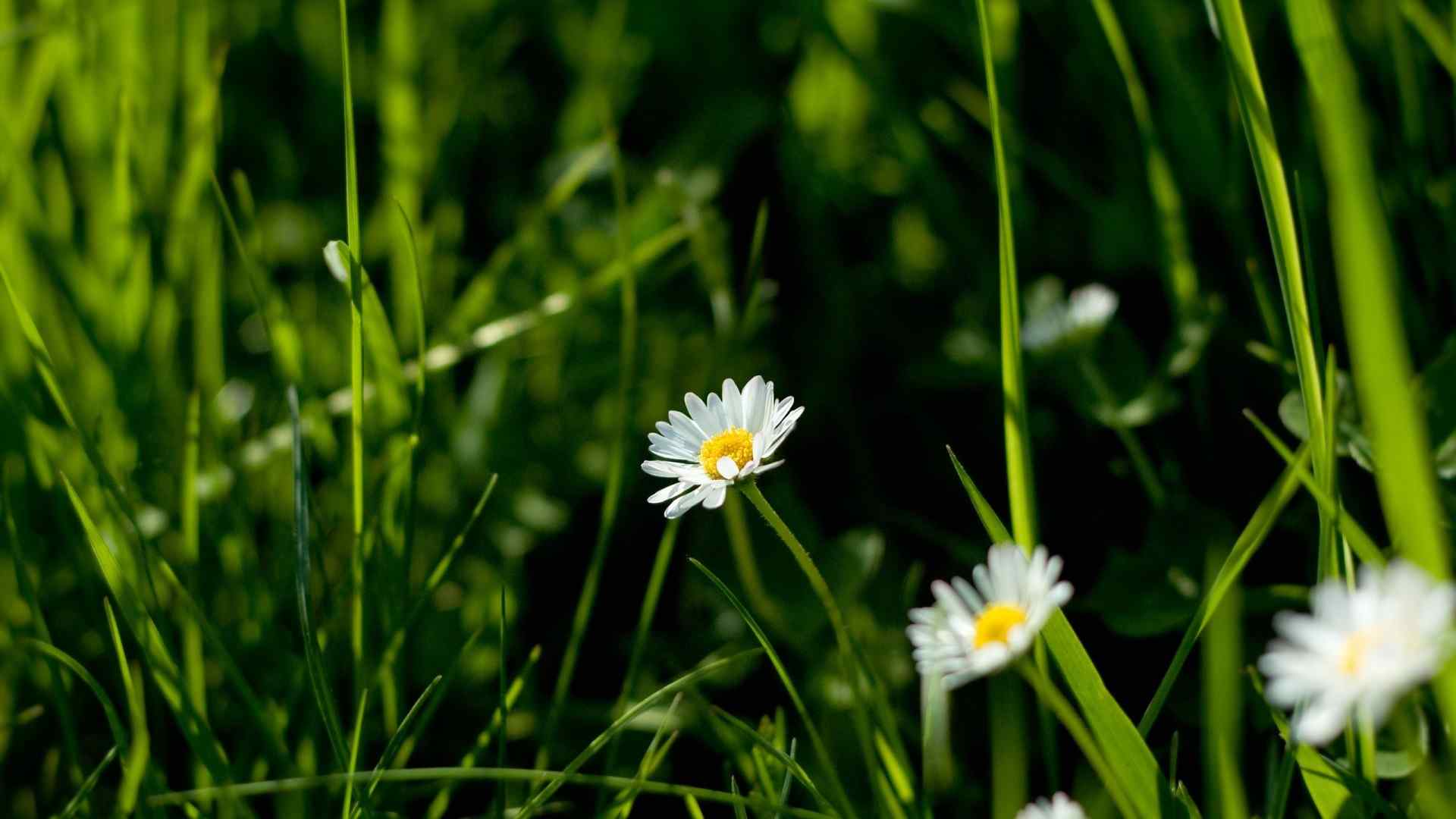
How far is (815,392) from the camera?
1.43 meters

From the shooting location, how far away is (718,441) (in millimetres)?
840

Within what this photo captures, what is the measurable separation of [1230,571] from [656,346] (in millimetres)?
878

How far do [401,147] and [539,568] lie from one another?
581mm

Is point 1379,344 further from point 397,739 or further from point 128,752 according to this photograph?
point 128,752

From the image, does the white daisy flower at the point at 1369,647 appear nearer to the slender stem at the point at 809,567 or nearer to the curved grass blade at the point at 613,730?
the slender stem at the point at 809,567

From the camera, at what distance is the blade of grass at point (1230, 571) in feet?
2.29

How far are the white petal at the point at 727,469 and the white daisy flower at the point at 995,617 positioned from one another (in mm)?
164

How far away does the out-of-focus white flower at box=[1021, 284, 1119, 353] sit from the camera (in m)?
1.20

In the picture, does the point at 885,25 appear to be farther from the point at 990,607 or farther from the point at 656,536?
the point at 990,607

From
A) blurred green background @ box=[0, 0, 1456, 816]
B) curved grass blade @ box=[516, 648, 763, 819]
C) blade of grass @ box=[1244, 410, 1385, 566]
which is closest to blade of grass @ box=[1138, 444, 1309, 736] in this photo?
blade of grass @ box=[1244, 410, 1385, 566]

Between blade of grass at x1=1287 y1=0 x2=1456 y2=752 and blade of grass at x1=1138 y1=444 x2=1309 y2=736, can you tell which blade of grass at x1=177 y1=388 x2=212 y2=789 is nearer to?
blade of grass at x1=1138 y1=444 x2=1309 y2=736

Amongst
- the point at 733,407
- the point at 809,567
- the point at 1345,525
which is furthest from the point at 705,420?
the point at 1345,525

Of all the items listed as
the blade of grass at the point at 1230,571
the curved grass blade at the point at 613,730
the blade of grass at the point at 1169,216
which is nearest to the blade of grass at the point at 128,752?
the curved grass blade at the point at 613,730

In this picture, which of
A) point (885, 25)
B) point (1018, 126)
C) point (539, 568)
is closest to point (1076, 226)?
point (1018, 126)
